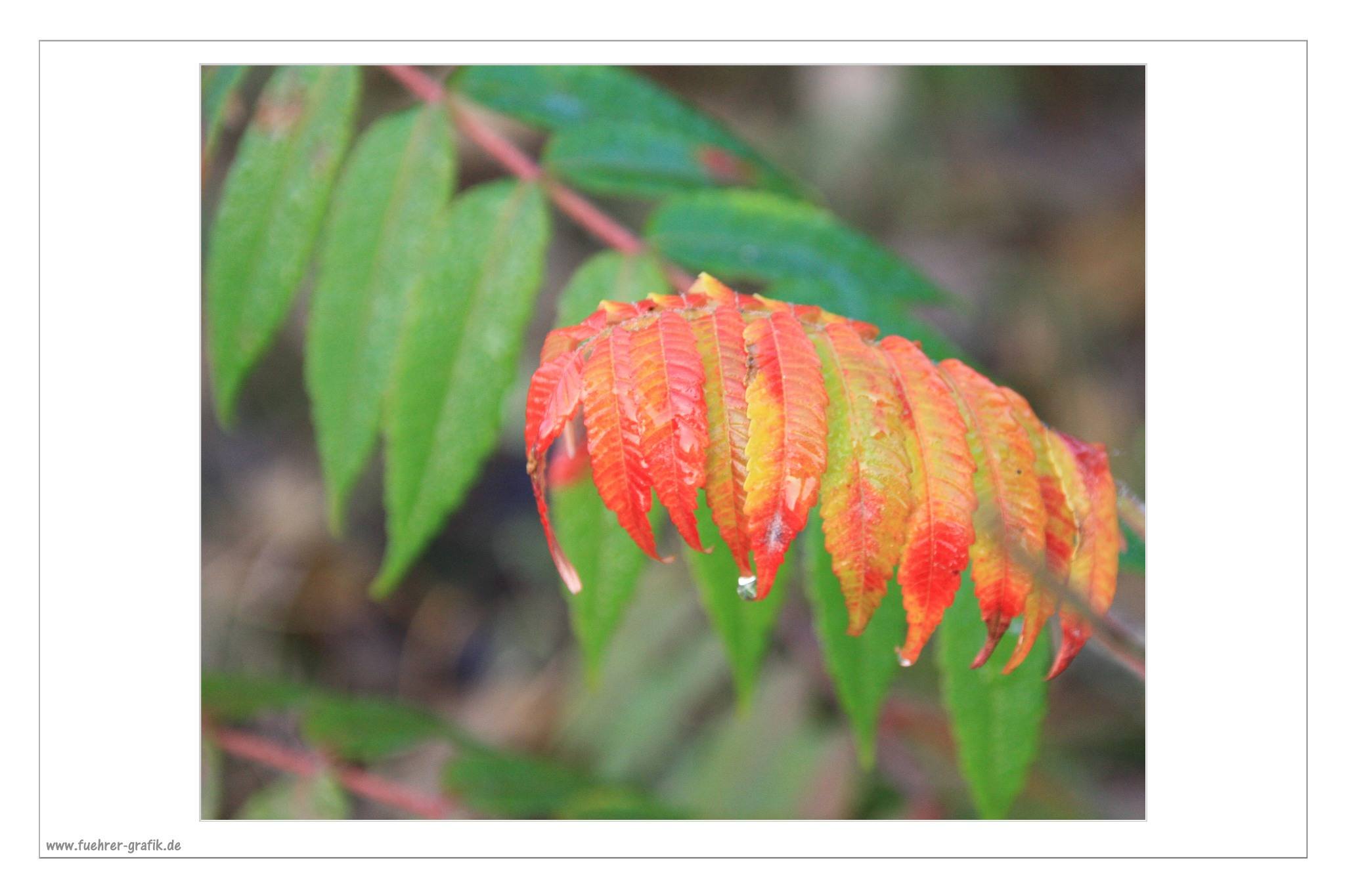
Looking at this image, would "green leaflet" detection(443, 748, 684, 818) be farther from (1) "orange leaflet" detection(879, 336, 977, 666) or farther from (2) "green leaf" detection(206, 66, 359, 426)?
(1) "orange leaflet" detection(879, 336, 977, 666)

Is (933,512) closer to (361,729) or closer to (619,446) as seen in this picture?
(619,446)

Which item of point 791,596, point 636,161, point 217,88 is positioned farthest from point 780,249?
point 791,596

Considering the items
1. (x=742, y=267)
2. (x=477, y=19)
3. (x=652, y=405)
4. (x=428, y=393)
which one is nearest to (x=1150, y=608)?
(x=742, y=267)

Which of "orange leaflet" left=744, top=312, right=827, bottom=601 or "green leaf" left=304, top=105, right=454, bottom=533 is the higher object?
"green leaf" left=304, top=105, right=454, bottom=533

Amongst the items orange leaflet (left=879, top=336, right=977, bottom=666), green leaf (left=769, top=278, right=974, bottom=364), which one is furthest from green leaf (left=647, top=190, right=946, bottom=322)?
orange leaflet (left=879, top=336, right=977, bottom=666)

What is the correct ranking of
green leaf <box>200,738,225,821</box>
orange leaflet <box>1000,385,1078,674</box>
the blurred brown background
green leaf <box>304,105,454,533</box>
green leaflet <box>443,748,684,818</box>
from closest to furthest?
1. orange leaflet <box>1000,385,1078,674</box>
2. green leaf <box>304,105,454,533</box>
3. green leaf <box>200,738,225,821</box>
4. green leaflet <box>443,748,684,818</box>
5. the blurred brown background

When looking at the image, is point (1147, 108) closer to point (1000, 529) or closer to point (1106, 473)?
point (1106, 473)

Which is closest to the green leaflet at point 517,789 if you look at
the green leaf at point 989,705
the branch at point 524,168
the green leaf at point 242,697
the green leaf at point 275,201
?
the green leaf at point 242,697
